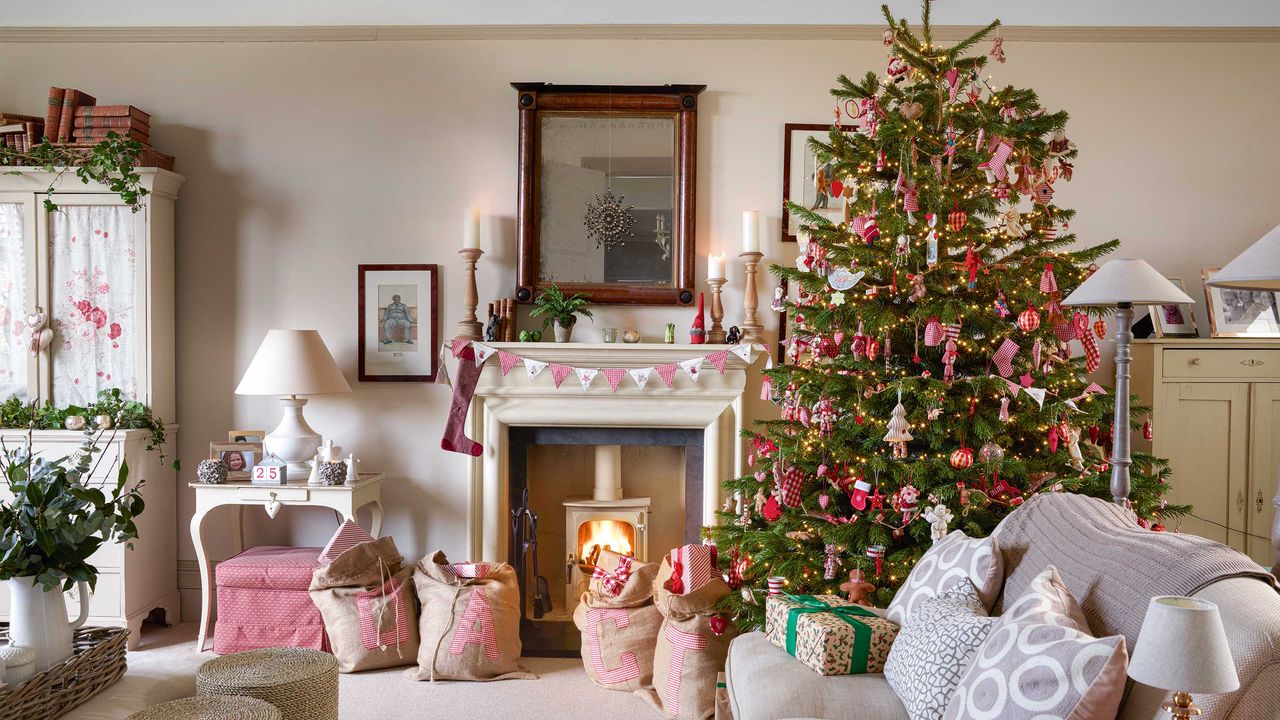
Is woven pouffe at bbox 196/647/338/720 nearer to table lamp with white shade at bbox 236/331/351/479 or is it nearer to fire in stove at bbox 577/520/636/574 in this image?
table lamp with white shade at bbox 236/331/351/479

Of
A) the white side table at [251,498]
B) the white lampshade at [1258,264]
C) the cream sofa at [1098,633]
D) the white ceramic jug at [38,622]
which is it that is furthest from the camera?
A: the white side table at [251,498]

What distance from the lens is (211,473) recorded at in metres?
3.61

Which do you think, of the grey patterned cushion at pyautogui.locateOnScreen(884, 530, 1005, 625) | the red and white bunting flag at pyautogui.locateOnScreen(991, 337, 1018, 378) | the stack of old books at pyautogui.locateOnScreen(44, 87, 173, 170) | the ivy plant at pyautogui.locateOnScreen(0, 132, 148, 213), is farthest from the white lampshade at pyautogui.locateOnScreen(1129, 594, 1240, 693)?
the stack of old books at pyautogui.locateOnScreen(44, 87, 173, 170)

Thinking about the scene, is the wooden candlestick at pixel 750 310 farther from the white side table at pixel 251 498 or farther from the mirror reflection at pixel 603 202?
the white side table at pixel 251 498

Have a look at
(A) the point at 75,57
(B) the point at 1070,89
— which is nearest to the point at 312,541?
(A) the point at 75,57

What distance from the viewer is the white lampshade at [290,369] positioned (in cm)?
360

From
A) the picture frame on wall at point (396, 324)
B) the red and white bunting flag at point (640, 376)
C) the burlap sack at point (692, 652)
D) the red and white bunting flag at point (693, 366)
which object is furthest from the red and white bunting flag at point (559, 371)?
the burlap sack at point (692, 652)

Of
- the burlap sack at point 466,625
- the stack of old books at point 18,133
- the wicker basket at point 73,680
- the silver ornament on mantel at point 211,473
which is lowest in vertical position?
the burlap sack at point 466,625

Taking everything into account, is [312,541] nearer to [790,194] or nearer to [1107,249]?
[790,194]

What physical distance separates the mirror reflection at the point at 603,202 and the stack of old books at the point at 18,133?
86.2 inches

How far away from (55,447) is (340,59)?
206 cm

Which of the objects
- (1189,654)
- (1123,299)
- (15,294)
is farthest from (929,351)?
(15,294)

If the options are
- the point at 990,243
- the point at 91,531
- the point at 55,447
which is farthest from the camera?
the point at 55,447

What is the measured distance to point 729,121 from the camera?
3904 millimetres
